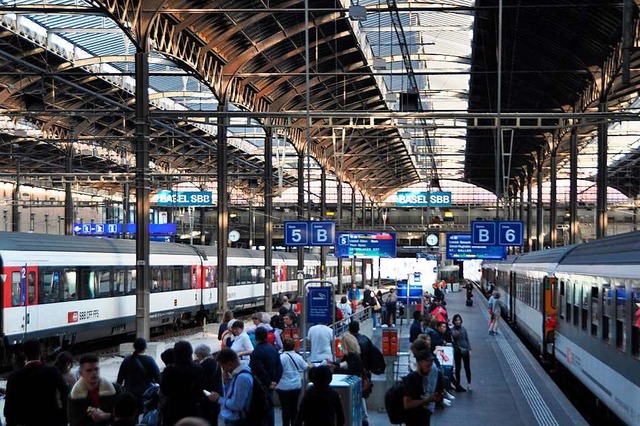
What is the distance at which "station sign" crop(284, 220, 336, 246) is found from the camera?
104 ft

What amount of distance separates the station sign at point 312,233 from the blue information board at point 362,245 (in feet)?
43.3

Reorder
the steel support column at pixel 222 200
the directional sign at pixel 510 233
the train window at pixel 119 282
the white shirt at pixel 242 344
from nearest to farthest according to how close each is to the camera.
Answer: the white shirt at pixel 242 344
the train window at pixel 119 282
the directional sign at pixel 510 233
the steel support column at pixel 222 200

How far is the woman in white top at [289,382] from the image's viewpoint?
1355cm

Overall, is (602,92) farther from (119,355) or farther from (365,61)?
(119,355)

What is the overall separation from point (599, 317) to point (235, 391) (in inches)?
301

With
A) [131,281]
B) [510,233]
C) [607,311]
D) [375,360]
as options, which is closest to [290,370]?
[375,360]

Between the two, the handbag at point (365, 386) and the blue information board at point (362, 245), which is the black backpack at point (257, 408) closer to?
the handbag at point (365, 386)

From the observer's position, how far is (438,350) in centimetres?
1922

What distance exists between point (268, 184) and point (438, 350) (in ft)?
97.0

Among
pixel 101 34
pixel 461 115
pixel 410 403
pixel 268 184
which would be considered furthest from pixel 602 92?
pixel 410 403

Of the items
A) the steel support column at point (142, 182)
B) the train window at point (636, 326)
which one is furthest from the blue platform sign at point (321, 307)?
the steel support column at point (142, 182)

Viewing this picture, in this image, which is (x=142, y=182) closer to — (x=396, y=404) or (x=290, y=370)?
(x=290, y=370)

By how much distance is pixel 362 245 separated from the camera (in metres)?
46.1

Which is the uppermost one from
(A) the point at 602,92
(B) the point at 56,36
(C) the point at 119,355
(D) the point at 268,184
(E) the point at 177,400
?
(B) the point at 56,36
